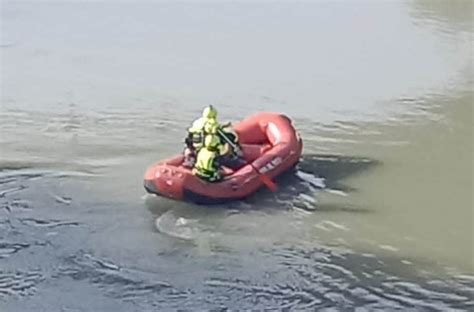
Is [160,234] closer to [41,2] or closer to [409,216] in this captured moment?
[409,216]

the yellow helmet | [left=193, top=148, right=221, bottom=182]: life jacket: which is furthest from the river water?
the yellow helmet

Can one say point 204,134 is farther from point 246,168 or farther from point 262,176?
point 262,176

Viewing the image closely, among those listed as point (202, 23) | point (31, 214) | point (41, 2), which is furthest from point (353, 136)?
point (41, 2)

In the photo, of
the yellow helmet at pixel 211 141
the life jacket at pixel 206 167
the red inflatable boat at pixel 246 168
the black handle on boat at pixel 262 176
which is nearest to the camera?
the red inflatable boat at pixel 246 168

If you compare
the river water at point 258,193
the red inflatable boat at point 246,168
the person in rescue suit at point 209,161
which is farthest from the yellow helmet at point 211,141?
the river water at point 258,193

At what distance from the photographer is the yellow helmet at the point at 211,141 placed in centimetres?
1090

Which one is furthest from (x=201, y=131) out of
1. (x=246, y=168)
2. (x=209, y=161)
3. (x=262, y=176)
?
(x=262, y=176)

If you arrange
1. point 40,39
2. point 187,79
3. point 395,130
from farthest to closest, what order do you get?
point 40,39 < point 187,79 < point 395,130

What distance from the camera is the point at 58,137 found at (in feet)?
42.0

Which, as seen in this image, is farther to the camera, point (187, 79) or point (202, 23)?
point (202, 23)

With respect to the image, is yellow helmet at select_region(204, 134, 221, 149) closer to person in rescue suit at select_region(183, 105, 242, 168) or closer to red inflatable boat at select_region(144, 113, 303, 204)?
person in rescue suit at select_region(183, 105, 242, 168)

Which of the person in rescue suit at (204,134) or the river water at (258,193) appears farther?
the person in rescue suit at (204,134)

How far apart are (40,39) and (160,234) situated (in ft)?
25.6

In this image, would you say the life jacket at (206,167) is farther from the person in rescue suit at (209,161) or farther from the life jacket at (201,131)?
the life jacket at (201,131)
